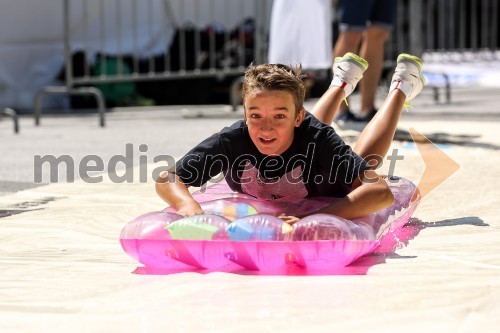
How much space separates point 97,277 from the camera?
8.25ft

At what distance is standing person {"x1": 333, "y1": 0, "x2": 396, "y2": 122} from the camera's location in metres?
6.15

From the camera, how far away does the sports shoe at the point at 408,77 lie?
3.70 meters

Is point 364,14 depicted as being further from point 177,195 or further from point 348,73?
point 177,195

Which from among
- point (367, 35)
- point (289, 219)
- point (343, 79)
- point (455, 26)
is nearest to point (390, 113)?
point (343, 79)

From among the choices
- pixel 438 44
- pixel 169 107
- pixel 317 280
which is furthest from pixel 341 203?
pixel 438 44

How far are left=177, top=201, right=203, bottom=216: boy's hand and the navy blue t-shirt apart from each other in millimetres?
165

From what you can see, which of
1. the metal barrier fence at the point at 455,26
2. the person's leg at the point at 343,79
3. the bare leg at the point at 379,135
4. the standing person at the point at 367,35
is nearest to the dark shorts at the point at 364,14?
the standing person at the point at 367,35

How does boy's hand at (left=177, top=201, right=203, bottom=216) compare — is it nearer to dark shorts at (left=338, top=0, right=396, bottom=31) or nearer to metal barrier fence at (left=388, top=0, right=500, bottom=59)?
dark shorts at (left=338, top=0, right=396, bottom=31)

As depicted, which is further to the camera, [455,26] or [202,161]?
[455,26]

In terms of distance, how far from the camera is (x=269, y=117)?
2.87 metres

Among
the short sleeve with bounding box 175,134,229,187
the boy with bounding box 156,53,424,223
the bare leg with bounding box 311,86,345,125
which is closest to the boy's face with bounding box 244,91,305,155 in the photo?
the boy with bounding box 156,53,424,223

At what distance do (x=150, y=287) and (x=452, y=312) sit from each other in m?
0.75

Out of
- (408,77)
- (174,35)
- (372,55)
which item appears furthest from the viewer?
(174,35)

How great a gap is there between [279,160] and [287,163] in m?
0.03
